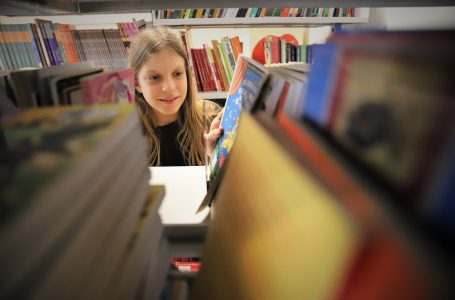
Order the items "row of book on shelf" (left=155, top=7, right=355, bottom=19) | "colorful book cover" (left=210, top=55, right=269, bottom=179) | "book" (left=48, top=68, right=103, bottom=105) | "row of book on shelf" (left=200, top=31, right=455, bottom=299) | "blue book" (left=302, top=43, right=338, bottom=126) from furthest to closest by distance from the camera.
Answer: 1. "row of book on shelf" (left=155, top=7, right=355, bottom=19)
2. "colorful book cover" (left=210, top=55, right=269, bottom=179)
3. "book" (left=48, top=68, right=103, bottom=105)
4. "blue book" (left=302, top=43, right=338, bottom=126)
5. "row of book on shelf" (left=200, top=31, right=455, bottom=299)

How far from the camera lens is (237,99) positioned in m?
0.71

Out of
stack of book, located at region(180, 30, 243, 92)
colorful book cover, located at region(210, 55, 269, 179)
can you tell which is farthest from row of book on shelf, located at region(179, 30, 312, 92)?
colorful book cover, located at region(210, 55, 269, 179)

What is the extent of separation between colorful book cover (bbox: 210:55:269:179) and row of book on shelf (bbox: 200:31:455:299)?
23cm

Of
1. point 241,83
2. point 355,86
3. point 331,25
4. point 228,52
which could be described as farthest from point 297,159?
point 331,25

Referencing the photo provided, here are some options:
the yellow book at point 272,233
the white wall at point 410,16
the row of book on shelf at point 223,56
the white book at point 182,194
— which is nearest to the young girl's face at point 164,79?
the white book at point 182,194

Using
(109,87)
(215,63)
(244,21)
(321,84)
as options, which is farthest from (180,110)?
(321,84)

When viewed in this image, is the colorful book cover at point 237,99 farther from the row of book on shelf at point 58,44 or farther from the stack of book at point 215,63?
the row of book on shelf at point 58,44

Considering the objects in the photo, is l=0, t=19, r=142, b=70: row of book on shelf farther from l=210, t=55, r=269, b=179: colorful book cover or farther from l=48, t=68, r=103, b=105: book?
l=48, t=68, r=103, b=105: book

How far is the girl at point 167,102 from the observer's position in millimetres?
1428

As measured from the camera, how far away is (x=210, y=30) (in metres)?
2.50

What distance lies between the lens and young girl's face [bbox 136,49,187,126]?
55.7 inches

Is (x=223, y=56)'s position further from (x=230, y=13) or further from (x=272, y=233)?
(x=272, y=233)

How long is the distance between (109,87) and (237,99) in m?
0.31

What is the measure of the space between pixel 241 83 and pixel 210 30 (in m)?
2.00
